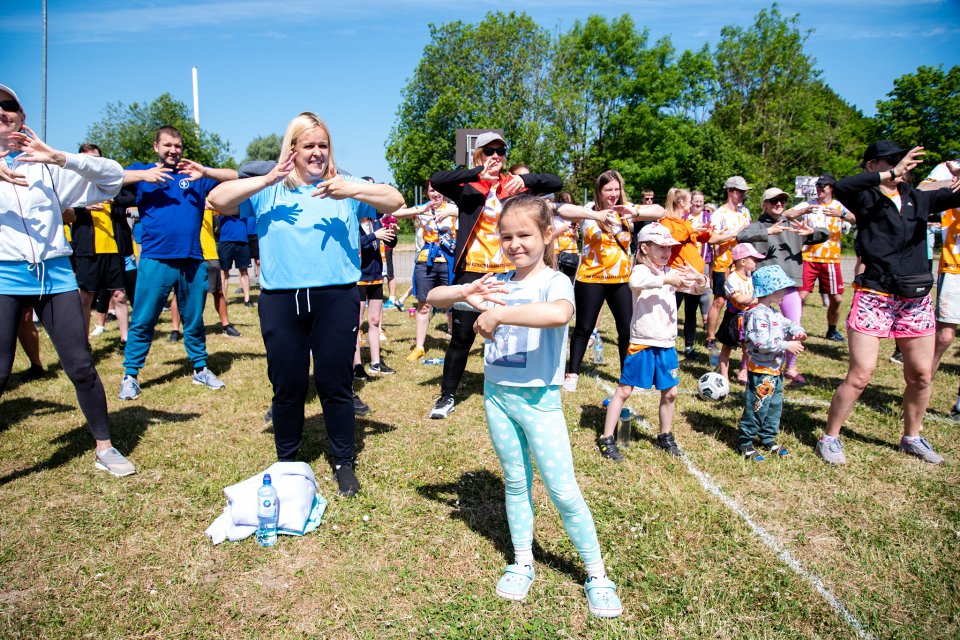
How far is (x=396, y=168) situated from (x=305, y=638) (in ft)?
159

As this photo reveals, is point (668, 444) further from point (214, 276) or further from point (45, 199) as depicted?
point (214, 276)

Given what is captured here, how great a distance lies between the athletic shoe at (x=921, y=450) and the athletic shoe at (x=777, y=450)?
40.8 inches

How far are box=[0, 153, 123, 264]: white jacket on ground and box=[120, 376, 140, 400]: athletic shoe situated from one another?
2465 millimetres

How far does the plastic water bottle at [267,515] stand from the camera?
3514 mm

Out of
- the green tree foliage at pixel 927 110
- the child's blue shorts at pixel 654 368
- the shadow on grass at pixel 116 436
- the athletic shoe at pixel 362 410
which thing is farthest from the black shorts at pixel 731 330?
the green tree foliage at pixel 927 110

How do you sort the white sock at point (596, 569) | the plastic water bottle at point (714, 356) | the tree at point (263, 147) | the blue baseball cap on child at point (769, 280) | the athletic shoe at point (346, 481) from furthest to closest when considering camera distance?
the tree at point (263, 147), the plastic water bottle at point (714, 356), the blue baseball cap on child at point (769, 280), the athletic shoe at point (346, 481), the white sock at point (596, 569)

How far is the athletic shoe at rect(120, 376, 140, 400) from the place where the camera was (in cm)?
610

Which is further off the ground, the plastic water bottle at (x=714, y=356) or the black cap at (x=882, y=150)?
the black cap at (x=882, y=150)

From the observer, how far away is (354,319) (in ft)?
12.9

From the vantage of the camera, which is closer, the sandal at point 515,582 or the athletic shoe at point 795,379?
the sandal at point 515,582

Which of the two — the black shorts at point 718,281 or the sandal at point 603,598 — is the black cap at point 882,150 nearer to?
the black shorts at point 718,281

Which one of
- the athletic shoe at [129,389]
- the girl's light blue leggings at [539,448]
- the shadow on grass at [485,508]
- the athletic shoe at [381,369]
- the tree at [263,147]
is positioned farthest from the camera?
the tree at [263,147]

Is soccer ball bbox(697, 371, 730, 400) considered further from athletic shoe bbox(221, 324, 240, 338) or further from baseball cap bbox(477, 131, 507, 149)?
athletic shoe bbox(221, 324, 240, 338)

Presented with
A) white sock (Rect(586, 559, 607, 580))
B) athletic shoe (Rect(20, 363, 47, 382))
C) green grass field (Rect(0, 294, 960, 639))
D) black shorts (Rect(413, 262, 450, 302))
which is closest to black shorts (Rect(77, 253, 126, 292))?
athletic shoe (Rect(20, 363, 47, 382))
